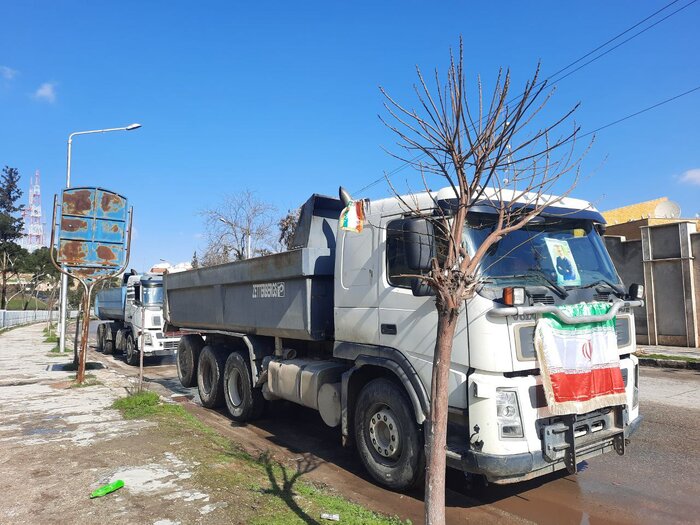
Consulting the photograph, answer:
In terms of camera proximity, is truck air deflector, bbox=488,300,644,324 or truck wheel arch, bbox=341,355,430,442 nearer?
truck air deflector, bbox=488,300,644,324

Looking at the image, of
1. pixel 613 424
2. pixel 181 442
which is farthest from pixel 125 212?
pixel 613 424

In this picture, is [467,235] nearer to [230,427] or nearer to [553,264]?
[553,264]

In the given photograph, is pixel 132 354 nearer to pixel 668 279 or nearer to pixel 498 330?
pixel 498 330

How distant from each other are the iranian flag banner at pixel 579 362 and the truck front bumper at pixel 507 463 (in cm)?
39

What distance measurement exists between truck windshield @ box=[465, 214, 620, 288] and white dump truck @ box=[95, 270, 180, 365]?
10.8 metres

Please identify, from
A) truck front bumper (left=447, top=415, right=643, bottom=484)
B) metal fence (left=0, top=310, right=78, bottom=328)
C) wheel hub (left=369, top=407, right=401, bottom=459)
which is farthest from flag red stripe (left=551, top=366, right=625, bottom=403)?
metal fence (left=0, top=310, right=78, bottom=328)

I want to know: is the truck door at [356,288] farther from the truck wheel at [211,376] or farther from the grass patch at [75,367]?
the grass patch at [75,367]

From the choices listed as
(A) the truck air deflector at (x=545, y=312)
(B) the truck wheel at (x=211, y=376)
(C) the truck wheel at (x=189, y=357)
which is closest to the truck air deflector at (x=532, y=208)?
(A) the truck air deflector at (x=545, y=312)

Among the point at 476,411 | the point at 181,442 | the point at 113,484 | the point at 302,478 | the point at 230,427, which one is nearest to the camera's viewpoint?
the point at 476,411

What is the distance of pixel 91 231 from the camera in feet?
39.4

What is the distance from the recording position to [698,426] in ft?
22.8

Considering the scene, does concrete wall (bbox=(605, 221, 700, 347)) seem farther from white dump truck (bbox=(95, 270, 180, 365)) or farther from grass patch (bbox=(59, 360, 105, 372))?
grass patch (bbox=(59, 360, 105, 372))

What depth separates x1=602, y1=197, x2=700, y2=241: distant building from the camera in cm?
2148

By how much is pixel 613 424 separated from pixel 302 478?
302cm
